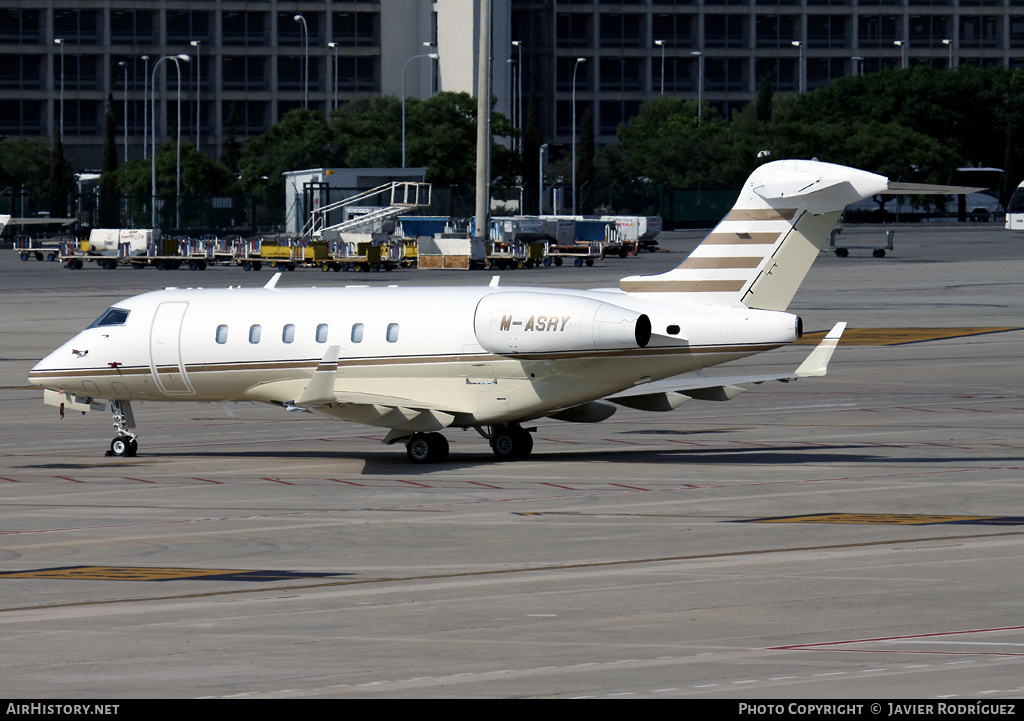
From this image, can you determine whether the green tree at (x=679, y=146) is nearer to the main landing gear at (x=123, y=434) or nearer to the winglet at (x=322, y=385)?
the main landing gear at (x=123, y=434)

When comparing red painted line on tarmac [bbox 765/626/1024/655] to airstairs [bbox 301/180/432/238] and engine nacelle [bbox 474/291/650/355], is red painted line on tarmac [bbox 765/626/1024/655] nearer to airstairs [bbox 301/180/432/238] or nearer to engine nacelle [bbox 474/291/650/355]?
engine nacelle [bbox 474/291/650/355]

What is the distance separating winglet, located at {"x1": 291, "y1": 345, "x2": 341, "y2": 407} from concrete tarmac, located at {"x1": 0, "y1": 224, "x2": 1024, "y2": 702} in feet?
4.48

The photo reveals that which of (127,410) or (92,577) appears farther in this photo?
(127,410)

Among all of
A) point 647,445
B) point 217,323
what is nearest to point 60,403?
point 217,323

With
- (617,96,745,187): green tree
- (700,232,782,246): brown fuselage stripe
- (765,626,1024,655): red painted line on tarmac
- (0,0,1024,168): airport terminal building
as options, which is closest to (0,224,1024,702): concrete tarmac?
(765,626,1024,655): red painted line on tarmac

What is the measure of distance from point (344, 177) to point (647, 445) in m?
90.9

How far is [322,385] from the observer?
26766 mm

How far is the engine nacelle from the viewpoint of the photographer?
26641 mm

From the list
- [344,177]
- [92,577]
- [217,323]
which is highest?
[344,177]

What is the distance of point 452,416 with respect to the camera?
91.6 feet

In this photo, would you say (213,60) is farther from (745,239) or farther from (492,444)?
(745,239)

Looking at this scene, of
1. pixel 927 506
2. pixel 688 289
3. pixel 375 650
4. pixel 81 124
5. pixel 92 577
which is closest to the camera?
pixel 375 650

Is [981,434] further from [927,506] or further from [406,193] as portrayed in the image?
[406,193]

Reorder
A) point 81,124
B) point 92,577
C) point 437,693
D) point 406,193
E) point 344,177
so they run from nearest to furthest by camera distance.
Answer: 1. point 437,693
2. point 92,577
3. point 406,193
4. point 344,177
5. point 81,124
